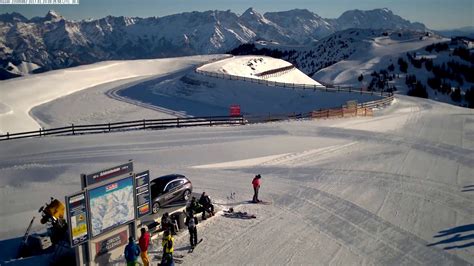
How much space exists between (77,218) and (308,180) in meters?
14.8

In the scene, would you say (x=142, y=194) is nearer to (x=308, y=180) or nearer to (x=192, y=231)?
(x=192, y=231)

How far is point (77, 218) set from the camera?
596 inches

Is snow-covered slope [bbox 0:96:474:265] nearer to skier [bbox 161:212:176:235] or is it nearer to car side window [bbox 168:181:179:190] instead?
skier [bbox 161:212:176:235]

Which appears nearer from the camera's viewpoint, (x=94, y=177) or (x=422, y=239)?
(x=94, y=177)

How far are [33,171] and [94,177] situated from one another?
47.0 ft

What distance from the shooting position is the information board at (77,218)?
586 inches

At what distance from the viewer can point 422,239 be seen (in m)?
18.8

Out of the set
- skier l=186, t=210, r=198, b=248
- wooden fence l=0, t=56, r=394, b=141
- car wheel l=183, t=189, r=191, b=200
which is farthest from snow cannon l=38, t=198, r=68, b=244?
wooden fence l=0, t=56, r=394, b=141

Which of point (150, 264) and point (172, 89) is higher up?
point (172, 89)

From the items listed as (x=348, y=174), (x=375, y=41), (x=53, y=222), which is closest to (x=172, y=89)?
(x=348, y=174)

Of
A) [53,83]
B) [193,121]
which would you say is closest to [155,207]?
[193,121]

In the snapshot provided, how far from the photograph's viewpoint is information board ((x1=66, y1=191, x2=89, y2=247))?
14883 millimetres

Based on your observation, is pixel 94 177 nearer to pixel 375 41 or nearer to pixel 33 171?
pixel 33 171

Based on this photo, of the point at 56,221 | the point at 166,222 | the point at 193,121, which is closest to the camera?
the point at 56,221
